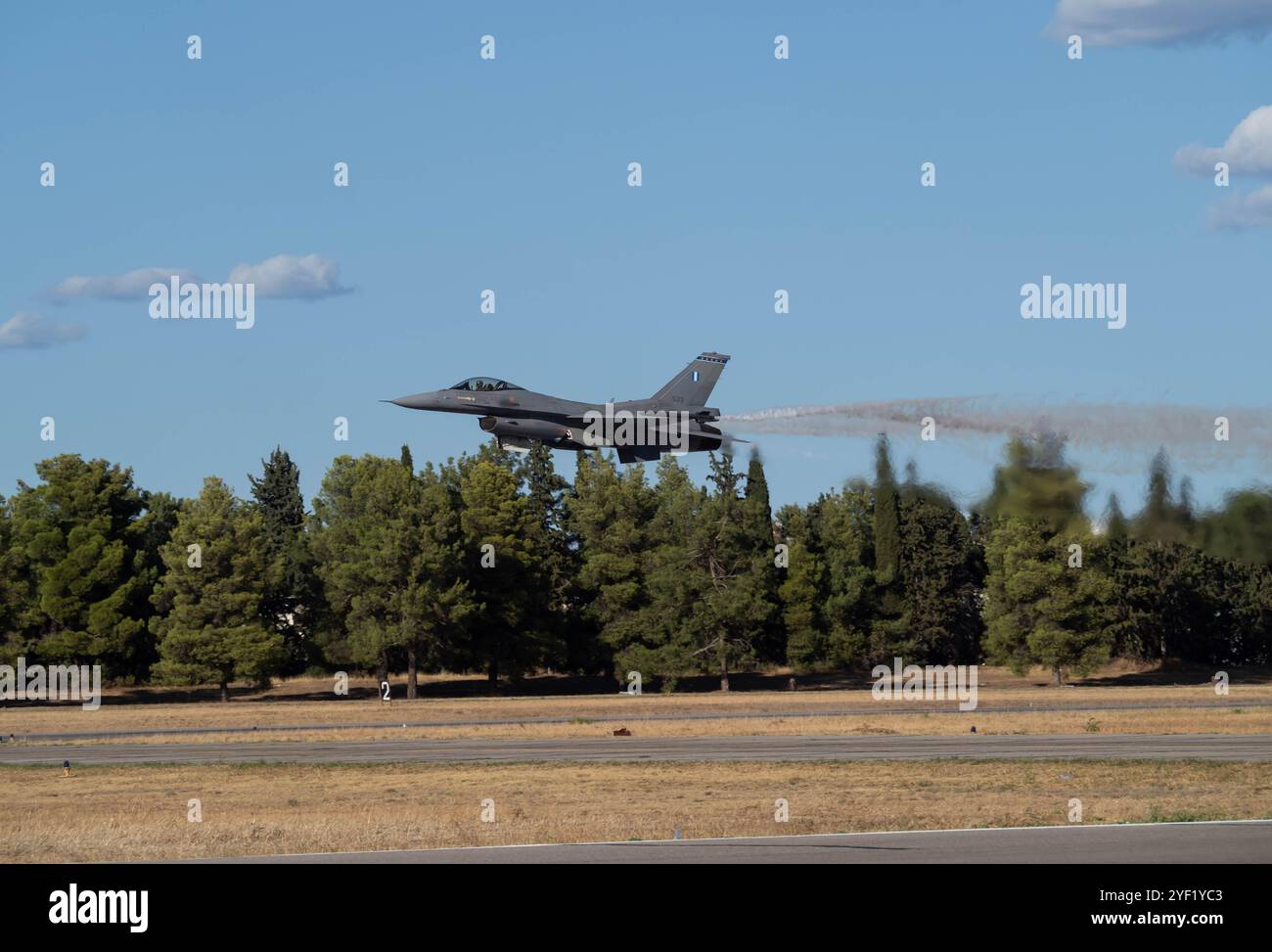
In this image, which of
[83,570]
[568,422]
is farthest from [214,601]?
[568,422]

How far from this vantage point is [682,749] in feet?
142

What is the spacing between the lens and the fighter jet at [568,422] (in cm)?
5506

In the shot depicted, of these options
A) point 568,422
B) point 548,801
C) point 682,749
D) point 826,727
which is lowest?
point 826,727

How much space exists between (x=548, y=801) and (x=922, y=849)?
11.2 metres

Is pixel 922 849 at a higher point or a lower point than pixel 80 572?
lower

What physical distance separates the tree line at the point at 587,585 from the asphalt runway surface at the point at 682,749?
35.2 metres

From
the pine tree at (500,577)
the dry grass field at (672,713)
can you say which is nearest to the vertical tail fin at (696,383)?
the dry grass field at (672,713)

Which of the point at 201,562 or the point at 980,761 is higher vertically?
the point at 201,562

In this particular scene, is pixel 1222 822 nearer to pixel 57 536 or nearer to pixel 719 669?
pixel 719 669

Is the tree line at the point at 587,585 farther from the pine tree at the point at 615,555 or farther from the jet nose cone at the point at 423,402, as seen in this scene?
the jet nose cone at the point at 423,402

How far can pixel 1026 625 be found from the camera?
3413 inches

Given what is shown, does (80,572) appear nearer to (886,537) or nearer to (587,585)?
(587,585)
